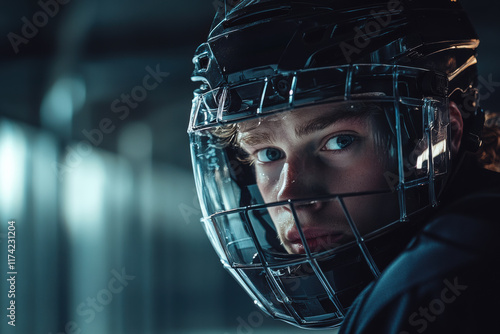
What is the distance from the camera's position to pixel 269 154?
0.90 meters

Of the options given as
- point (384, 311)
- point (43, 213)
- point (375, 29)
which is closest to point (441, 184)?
point (375, 29)

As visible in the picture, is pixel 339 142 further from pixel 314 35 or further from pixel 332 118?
pixel 314 35

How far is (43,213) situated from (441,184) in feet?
5.67

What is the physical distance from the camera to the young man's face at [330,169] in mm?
779

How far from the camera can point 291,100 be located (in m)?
0.74

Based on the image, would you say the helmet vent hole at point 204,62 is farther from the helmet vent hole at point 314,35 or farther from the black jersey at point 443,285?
the black jersey at point 443,285

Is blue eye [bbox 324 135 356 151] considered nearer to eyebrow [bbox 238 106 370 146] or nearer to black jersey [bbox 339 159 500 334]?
eyebrow [bbox 238 106 370 146]

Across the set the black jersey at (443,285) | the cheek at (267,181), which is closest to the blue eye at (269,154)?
the cheek at (267,181)

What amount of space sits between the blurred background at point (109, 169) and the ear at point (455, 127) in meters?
1.01

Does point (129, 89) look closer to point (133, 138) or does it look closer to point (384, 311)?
point (133, 138)

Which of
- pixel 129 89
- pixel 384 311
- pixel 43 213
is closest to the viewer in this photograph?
pixel 384 311

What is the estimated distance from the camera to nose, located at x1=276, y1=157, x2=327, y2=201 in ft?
2.61

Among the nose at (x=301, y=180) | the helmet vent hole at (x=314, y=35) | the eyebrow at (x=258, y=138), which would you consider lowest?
the nose at (x=301, y=180)

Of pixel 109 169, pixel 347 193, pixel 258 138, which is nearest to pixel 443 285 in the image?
pixel 347 193
